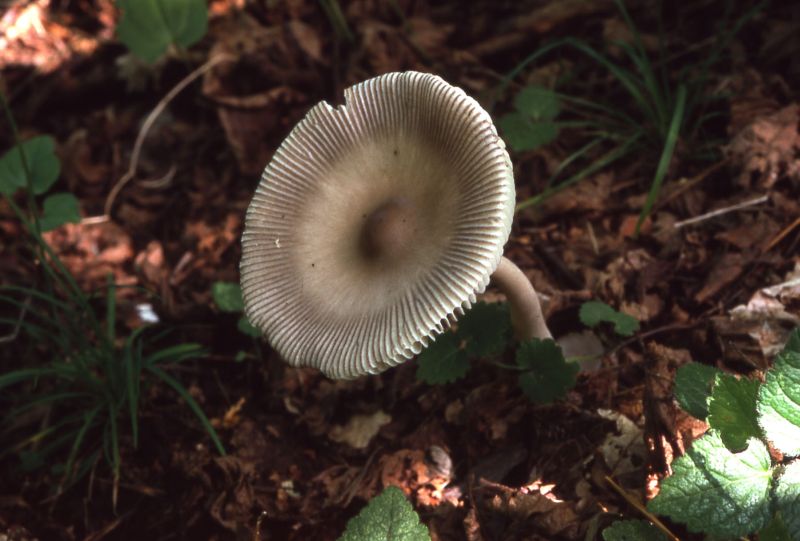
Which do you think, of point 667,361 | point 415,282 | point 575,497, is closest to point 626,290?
point 667,361

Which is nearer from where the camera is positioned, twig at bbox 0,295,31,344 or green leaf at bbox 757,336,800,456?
green leaf at bbox 757,336,800,456

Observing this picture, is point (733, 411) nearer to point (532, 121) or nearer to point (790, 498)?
point (790, 498)

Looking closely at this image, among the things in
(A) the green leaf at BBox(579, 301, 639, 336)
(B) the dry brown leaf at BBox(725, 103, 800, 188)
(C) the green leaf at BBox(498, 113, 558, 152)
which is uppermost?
(C) the green leaf at BBox(498, 113, 558, 152)

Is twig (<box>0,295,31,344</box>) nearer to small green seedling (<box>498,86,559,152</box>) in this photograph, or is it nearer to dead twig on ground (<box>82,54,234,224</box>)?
dead twig on ground (<box>82,54,234,224</box>)

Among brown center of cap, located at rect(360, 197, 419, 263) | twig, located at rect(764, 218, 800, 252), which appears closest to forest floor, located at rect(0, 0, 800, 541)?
twig, located at rect(764, 218, 800, 252)

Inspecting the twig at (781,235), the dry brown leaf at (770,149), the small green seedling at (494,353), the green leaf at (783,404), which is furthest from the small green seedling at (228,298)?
the dry brown leaf at (770,149)

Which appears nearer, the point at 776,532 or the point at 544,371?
the point at 776,532

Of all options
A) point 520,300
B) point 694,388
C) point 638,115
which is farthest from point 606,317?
point 638,115

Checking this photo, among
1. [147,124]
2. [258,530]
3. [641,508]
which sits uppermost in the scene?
[147,124]
